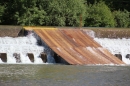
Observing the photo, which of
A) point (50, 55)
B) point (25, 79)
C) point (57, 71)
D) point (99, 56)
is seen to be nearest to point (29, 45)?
point (50, 55)

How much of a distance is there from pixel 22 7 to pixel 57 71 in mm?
20809

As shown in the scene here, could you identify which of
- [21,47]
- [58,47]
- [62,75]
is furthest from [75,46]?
[62,75]

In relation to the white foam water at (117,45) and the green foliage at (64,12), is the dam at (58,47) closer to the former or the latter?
the white foam water at (117,45)

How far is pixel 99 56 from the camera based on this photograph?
31.3 m

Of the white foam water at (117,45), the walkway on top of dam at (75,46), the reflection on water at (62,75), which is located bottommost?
the white foam water at (117,45)

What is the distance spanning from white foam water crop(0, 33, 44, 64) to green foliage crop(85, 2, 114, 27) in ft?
58.7

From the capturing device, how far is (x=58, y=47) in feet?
104

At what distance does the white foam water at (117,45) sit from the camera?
33.7m

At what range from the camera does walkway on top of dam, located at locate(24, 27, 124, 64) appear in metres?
30.3

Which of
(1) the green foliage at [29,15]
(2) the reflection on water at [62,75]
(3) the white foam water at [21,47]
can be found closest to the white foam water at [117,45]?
(3) the white foam water at [21,47]

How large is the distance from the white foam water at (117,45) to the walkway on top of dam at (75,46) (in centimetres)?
81

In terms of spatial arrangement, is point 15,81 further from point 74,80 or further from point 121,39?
point 121,39

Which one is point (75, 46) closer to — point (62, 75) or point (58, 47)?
point (58, 47)

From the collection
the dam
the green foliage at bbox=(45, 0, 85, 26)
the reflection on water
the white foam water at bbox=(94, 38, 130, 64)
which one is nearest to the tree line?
the green foliage at bbox=(45, 0, 85, 26)
